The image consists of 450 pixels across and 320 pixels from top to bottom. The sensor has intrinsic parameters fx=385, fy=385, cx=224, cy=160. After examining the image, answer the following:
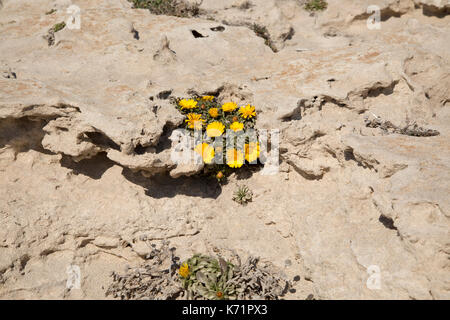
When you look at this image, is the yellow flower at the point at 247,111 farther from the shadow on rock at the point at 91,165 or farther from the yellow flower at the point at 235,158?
the shadow on rock at the point at 91,165

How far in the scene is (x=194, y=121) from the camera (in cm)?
533

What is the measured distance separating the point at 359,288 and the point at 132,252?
2.84 metres

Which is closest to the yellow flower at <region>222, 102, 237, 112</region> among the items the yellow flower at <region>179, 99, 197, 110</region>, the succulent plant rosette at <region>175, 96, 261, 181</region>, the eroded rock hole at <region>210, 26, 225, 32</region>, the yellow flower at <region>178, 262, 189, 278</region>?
the succulent plant rosette at <region>175, 96, 261, 181</region>

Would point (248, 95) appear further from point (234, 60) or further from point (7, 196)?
point (7, 196)

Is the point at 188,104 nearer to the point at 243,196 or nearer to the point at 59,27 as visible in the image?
the point at 243,196

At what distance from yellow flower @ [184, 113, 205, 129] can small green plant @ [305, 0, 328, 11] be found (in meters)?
5.40

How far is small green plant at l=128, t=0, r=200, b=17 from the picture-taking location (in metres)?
8.53

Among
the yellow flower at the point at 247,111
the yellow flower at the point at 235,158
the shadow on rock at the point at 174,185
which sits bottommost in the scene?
the shadow on rock at the point at 174,185

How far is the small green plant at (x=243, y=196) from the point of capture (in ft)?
17.7

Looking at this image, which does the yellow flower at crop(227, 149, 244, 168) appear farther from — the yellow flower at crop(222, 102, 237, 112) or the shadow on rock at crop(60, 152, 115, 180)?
the shadow on rock at crop(60, 152, 115, 180)

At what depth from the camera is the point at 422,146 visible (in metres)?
4.62

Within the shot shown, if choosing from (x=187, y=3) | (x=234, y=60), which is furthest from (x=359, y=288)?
(x=187, y=3)

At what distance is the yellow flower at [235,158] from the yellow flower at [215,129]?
0.29m

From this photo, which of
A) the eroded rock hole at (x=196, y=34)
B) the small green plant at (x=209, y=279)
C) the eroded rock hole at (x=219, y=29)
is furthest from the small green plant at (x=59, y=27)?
the small green plant at (x=209, y=279)
